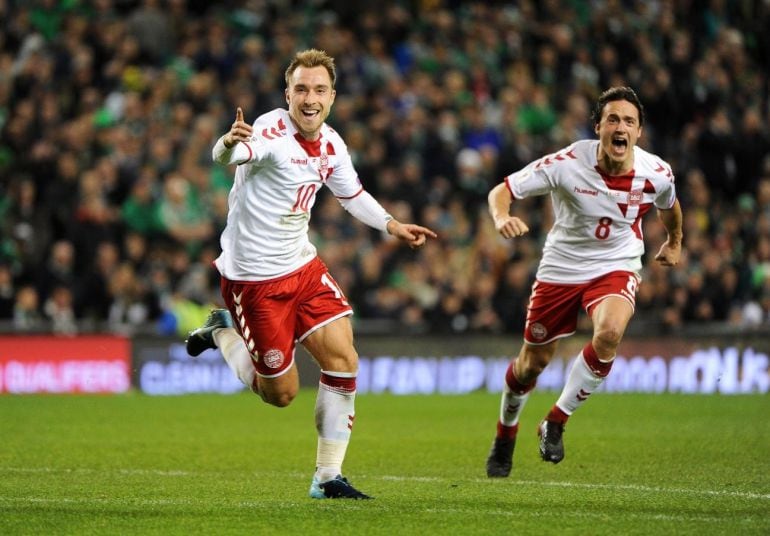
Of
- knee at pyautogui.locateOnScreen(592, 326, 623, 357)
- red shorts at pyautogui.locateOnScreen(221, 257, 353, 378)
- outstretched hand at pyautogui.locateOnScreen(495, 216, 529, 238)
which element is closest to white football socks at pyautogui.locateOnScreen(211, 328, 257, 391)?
red shorts at pyautogui.locateOnScreen(221, 257, 353, 378)

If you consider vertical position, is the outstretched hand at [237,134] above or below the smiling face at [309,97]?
below

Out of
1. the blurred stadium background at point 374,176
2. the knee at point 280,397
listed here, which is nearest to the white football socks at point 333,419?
the knee at point 280,397

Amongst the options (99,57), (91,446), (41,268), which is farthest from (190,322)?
(91,446)

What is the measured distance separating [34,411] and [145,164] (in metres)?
4.27

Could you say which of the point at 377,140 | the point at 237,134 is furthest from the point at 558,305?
the point at 377,140

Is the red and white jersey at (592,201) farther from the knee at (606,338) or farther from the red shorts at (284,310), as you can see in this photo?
the red shorts at (284,310)

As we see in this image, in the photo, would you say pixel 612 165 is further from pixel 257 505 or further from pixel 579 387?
pixel 257 505

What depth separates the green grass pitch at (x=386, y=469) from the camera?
7.21 m

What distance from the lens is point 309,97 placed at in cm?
819

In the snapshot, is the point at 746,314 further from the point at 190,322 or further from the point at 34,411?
the point at 34,411

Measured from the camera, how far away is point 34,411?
49.6 ft

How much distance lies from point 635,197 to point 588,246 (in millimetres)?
448

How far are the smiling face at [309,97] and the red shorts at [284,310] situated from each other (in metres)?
0.82

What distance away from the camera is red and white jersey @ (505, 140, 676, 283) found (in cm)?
938
